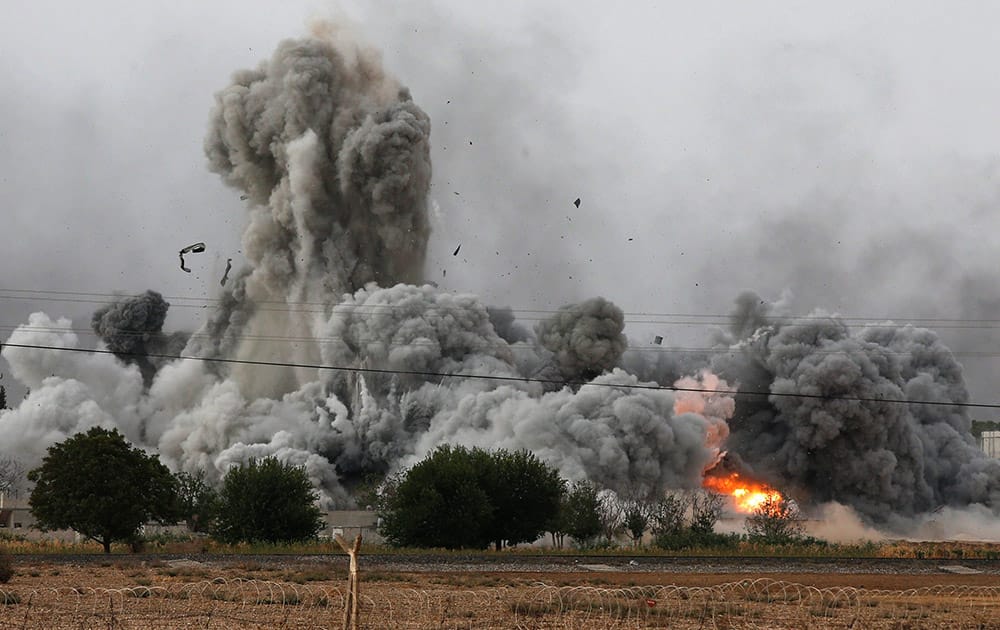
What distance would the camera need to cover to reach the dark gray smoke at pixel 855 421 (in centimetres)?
8325

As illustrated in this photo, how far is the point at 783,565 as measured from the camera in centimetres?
4312

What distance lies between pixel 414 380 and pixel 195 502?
2350 centimetres

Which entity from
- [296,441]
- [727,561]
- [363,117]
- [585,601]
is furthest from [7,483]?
[585,601]

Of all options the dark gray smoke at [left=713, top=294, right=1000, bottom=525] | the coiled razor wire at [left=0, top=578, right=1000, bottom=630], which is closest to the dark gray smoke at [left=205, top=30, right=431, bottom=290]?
the dark gray smoke at [left=713, top=294, right=1000, bottom=525]

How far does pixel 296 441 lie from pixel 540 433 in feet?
61.3

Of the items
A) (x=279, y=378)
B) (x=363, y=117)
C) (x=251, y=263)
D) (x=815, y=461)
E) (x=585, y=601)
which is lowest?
(x=585, y=601)

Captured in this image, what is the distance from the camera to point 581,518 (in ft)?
197

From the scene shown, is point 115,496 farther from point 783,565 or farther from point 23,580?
point 783,565

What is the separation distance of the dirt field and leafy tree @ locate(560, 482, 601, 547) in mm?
19208

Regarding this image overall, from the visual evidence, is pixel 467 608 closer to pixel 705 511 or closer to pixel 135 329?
pixel 705 511

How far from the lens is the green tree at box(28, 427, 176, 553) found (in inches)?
2000

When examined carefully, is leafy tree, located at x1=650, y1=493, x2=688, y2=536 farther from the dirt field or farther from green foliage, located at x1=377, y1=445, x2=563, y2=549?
the dirt field

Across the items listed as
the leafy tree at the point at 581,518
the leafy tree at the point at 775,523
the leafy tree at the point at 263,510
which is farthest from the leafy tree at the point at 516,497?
the leafy tree at the point at 775,523

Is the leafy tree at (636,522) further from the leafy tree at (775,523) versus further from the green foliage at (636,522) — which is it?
the leafy tree at (775,523)
